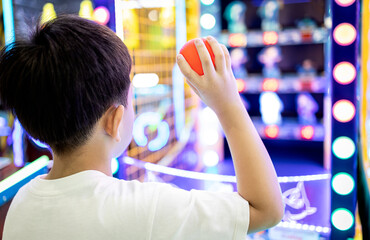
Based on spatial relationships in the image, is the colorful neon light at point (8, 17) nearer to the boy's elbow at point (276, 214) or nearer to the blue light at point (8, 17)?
the blue light at point (8, 17)

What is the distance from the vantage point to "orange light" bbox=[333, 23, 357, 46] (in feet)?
3.07

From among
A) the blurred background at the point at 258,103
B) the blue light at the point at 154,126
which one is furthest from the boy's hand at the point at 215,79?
the blue light at the point at 154,126

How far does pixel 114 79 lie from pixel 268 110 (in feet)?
7.42

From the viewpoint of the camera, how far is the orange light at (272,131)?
260 cm

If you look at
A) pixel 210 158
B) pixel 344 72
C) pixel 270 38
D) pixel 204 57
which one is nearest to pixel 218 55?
pixel 204 57

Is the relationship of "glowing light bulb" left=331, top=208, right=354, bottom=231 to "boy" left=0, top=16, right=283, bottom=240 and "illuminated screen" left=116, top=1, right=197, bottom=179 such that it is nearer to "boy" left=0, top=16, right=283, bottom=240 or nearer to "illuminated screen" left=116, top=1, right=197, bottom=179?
"boy" left=0, top=16, right=283, bottom=240

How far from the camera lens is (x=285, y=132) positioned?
2590 mm

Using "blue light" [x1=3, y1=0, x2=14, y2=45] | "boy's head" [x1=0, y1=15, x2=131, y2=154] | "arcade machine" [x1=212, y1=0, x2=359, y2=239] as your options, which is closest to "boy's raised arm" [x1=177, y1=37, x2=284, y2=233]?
"boy's head" [x1=0, y1=15, x2=131, y2=154]

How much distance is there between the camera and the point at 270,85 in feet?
8.65

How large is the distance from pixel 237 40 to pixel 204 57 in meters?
2.20

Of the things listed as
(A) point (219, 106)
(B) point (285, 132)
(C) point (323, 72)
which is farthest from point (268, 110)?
(A) point (219, 106)

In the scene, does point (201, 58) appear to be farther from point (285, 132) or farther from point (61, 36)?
point (285, 132)

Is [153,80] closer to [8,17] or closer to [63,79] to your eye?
Answer: [8,17]

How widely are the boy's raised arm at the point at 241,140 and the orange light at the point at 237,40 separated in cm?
214
